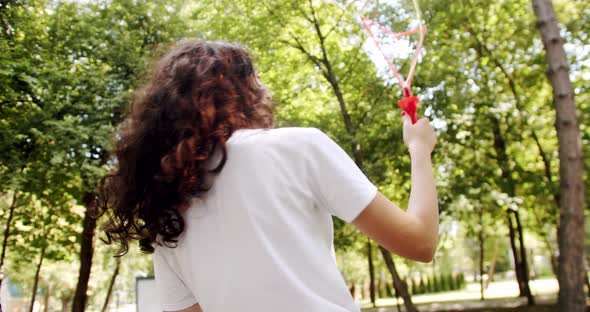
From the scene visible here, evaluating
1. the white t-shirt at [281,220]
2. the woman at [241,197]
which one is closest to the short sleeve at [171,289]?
the woman at [241,197]

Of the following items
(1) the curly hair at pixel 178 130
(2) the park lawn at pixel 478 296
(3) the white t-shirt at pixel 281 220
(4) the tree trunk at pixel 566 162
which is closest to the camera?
(3) the white t-shirt at pixel 281 220

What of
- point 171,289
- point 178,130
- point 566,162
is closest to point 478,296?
point 566,162

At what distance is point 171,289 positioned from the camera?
1669mm

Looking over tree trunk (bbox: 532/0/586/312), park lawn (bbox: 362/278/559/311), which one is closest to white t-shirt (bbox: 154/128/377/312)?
tree trunk (bbox: 532/0/586/312)

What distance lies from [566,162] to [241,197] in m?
7.30

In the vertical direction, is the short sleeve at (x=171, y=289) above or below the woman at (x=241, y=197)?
below

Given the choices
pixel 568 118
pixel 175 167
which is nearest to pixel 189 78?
pixel 175 167

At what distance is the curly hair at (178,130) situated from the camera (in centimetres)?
147

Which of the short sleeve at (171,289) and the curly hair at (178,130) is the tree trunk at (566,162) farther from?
the short sleeve at (171,289)

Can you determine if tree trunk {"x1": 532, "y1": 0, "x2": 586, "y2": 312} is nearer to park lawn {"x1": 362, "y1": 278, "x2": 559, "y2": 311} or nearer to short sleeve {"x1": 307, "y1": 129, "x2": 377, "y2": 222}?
short sleeve {"x1": 307, "y1": 129, "x2": 377, "y2": 222}

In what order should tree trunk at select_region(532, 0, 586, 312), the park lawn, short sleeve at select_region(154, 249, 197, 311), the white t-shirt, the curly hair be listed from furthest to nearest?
the park lawn → tree trunk at select_region(532, 0, 586, 312) → short sleeve at select_region(154, 249, 197, 311) → the curly hair → the white t-shirt

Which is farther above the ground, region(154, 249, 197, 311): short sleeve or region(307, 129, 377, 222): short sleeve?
region(307, 129, 377, 222): short sleeve

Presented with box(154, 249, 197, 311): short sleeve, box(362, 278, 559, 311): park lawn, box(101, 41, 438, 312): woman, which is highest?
box(101, 41, 438, 312): woman

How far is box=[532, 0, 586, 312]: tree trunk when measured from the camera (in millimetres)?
7574
